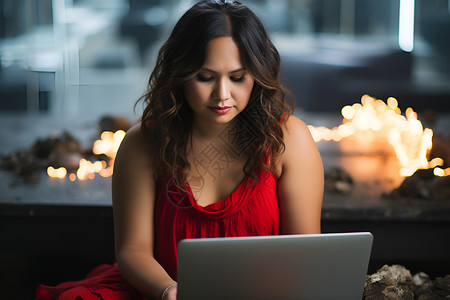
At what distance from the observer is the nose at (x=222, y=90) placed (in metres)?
1.13

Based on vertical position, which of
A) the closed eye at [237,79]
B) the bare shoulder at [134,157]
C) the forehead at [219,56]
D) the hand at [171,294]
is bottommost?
the hand at [171,294]

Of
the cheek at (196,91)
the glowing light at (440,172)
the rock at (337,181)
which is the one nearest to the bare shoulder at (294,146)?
the cheek at (196,91)

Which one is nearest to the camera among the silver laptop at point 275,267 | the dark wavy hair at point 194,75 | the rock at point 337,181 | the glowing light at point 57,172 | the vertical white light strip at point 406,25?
the silver laptop at point 275,267

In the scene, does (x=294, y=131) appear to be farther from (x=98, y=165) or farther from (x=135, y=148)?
(x=98, y=165)

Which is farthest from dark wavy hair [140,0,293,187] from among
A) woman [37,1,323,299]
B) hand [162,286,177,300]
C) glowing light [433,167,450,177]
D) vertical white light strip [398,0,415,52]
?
vertical white light strip [398,0,415,52]

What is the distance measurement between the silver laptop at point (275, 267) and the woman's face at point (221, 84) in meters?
0.35

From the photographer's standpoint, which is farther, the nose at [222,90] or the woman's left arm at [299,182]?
the woman's left arm at [299,182]

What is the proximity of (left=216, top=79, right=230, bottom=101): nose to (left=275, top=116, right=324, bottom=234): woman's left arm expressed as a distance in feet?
0.72

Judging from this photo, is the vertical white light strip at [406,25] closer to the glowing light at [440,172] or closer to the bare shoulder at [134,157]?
the glowing light at [440,172]

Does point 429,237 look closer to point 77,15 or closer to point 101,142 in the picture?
point 101,142

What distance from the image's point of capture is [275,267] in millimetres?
927

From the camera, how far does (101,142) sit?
7.94 ft

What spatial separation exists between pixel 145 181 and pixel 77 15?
3935mm

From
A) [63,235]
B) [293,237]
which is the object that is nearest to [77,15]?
[63,235]
